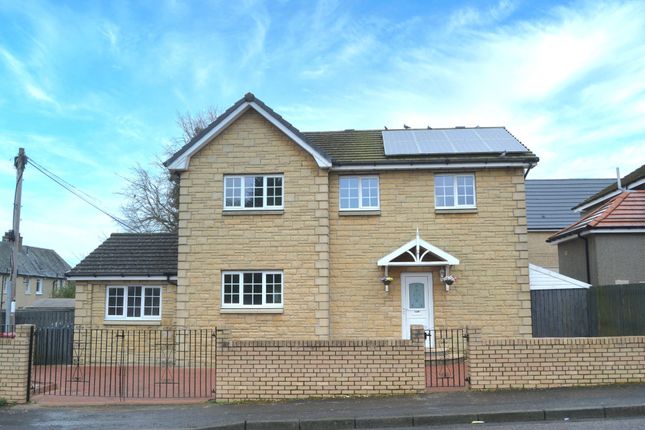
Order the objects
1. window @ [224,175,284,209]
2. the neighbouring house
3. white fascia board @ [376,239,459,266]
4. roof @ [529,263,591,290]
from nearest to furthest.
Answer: white fascia board @ [376,239,459,266]
window @ [224,175,284,209]
roof @ [529,263,591,290]
the neighbouring house

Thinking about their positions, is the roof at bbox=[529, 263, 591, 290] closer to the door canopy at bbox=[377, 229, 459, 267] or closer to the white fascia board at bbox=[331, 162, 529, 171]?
the door canopy at bbox=[377, 229, 459, 267]

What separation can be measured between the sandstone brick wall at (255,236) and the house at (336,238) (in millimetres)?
30

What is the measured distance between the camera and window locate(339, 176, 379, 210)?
1767 cm

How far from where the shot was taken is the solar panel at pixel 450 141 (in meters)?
17.8

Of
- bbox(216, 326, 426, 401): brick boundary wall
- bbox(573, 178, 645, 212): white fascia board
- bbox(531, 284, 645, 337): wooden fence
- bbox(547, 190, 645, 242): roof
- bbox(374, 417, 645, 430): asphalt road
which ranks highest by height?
bbox(573, 178, 645, 212): white fascia board

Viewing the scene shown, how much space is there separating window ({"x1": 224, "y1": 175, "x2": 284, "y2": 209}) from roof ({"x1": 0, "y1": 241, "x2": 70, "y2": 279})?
38.3 m

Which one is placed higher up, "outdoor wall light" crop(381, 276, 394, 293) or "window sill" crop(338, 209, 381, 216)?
"window sill" crop(338, 209, 381, 216)

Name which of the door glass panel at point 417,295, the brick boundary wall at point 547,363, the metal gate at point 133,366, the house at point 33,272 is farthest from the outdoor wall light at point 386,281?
the house at point 33,272

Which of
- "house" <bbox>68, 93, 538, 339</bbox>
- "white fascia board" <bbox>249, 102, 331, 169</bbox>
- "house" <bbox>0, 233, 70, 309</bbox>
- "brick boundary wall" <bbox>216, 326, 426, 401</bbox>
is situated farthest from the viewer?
"house" <bbox>0, 233, 70, 309</bbox>

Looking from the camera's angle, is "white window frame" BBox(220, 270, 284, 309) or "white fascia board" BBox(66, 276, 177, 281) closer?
"white window frame" BBox(220, 270, 284, 309)

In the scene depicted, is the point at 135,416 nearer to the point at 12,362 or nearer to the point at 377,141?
the point at 12,362

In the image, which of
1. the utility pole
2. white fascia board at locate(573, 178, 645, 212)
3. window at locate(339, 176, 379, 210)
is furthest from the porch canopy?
the utility pole

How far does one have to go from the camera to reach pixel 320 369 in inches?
437

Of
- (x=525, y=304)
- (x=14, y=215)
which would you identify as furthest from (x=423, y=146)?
(x=14, y=215)
